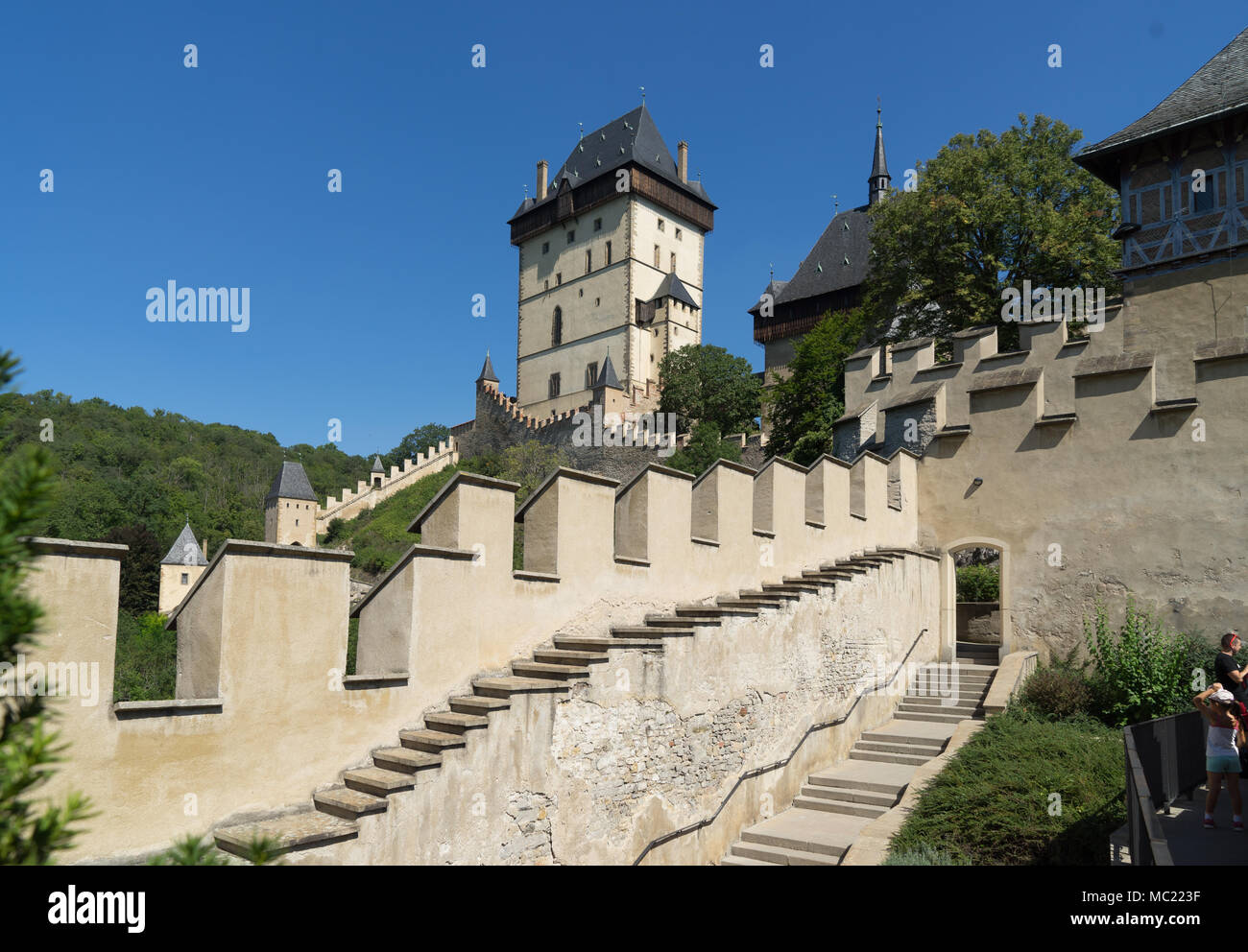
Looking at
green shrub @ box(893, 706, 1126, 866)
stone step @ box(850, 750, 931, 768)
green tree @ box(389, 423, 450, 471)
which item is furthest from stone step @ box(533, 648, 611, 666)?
green tree @ box(389, 423, 450, 471)

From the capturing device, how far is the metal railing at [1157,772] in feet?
16.8

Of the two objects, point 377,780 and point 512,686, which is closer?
point 377,780

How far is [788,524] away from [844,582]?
4.29 feet

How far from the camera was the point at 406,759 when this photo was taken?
5.91 metres

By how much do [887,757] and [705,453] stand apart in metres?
24.8

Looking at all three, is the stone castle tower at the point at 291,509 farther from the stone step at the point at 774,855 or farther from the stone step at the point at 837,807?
the stone step at the point at 774,855

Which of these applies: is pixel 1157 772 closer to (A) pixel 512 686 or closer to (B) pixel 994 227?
(A) pixel 512 686

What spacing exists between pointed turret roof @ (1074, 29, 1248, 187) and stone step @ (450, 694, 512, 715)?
1677 cm

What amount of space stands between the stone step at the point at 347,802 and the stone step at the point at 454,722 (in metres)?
0.76

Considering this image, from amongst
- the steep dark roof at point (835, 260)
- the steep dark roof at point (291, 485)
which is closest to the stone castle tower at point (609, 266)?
the steep dark roof at point (835, 260)

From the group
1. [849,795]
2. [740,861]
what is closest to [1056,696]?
[849,795]
